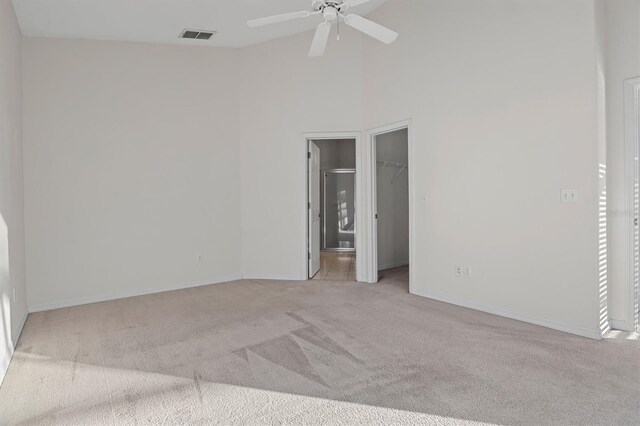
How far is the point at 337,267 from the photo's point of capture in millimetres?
6523

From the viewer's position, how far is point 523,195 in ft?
11.5

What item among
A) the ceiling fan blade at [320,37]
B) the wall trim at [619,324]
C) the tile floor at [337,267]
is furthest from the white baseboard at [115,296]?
the wall trim at [619,324]

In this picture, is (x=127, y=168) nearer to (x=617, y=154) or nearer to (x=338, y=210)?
(x=617, y=154)

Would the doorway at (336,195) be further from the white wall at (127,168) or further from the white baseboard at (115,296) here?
the white baseboard at (115,296)

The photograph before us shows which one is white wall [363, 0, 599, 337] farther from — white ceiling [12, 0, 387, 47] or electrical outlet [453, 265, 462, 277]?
white ceiling [12, 0, 387, 47]

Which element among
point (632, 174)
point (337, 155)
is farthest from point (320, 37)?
point (337, 155)

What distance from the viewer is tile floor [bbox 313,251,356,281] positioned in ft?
18.4

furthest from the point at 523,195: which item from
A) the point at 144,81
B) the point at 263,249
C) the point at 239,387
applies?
the point at 144,81

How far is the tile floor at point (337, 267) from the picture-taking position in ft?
18.4

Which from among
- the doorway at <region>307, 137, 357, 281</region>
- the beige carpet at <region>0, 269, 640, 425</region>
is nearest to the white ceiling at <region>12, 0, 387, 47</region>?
the beige carpet at <region>0, 269, 640, 425</region>

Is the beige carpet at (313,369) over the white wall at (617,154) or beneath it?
beneath

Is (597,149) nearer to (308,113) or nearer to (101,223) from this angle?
(308,113)

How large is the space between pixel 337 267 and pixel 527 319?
135 inches

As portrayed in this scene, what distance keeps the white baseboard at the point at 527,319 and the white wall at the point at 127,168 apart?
9.34 feet
